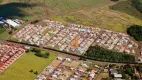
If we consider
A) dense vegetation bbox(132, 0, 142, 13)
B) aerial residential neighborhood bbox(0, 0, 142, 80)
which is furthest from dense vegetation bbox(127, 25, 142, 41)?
dense vegetation bbox(132, 0, 142, 13)

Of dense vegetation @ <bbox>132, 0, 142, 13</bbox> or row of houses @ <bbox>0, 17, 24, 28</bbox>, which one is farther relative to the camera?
dense vegetation @ <bbox>132, 0, 142, 13</bbox>

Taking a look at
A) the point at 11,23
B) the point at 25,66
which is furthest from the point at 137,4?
the point at 25,66

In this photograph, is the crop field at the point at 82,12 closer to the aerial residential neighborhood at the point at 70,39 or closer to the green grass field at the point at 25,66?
the aerial residential neighborhood at the point at 70,39

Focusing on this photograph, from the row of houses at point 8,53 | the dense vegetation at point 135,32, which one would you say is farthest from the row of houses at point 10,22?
the dense vegetation at point 135,32

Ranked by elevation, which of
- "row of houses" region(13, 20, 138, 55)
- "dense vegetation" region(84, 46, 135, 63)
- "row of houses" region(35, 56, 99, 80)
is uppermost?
"row of houses" region(13, 20, 138, 55)

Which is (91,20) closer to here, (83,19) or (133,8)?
(83,19)

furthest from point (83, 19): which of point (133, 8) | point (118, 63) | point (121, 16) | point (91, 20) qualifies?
point (118, 63)

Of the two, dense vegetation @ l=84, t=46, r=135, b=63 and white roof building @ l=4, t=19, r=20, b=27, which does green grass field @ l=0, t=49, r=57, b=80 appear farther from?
white roof building @ l=4, t=19, r=20, b=27
